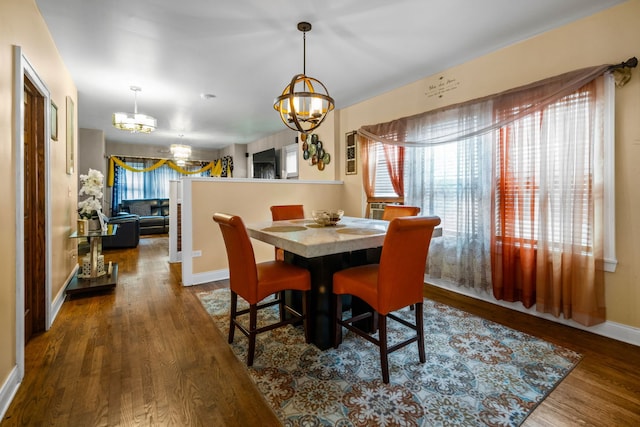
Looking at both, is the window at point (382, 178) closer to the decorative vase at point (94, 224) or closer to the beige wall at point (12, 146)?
the decorative vase at point (94, 224)

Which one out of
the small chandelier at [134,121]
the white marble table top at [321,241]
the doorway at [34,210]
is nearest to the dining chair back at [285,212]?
the white marble table top at [321,241]

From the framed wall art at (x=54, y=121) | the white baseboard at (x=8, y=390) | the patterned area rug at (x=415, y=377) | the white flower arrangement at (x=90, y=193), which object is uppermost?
the framed wall art at (x=54, y=121)

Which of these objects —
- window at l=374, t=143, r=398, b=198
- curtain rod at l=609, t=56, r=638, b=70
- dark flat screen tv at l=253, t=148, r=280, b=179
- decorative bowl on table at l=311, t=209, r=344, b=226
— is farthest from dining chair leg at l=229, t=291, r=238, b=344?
dark flat screen tv at l=253, t=148, r=280, b=179

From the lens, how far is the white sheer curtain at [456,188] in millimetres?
2992

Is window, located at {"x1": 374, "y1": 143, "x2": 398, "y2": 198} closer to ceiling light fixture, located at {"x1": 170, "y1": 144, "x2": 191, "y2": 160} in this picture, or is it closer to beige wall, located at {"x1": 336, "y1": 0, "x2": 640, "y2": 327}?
beige wall, located at {"x1": 336, "y1": 0, "x2": 640, "y2": 327}

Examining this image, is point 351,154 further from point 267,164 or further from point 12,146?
point 12,146

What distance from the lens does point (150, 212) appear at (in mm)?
8125

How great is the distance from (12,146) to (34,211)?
896 millimetres

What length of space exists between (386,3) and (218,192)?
2.65 meters

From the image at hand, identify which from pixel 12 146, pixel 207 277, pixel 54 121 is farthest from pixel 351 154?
pixel 12 146

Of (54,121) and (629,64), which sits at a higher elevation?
(629,64)

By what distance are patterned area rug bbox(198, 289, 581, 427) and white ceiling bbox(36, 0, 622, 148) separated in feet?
7.83

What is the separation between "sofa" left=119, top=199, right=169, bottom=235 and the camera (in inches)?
299

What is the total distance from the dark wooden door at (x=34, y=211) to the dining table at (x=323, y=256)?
1.69 m
